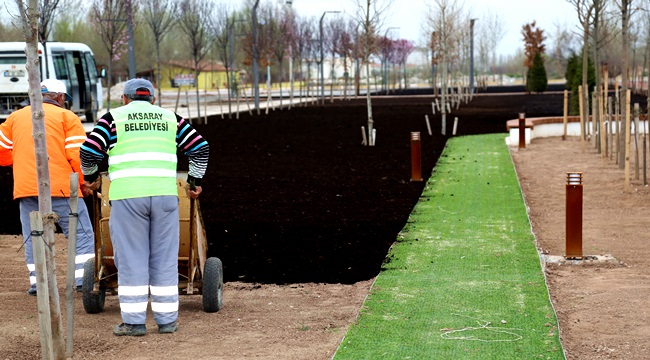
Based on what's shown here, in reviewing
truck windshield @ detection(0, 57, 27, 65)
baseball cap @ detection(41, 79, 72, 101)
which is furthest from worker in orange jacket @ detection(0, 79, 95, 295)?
truck windshield @ detection(0, 57, 27, 65)

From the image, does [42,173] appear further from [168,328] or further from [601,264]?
[601,264]

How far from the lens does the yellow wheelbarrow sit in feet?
23.7

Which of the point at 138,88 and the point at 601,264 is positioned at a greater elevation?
the point at 138,88

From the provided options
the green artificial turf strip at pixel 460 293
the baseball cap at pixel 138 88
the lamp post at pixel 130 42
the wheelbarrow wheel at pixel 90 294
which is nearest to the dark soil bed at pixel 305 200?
the green artificial turf strip at pixel 460 293

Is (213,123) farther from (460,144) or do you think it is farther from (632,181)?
(632,181)

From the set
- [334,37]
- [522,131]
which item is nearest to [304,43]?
[334,37]

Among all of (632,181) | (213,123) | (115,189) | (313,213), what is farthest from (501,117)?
(115,189)

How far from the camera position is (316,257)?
9.68m

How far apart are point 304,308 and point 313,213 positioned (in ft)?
16.1

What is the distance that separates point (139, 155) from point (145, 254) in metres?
0.65

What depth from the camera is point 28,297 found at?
8.11 m

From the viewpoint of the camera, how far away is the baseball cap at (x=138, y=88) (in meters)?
6.89

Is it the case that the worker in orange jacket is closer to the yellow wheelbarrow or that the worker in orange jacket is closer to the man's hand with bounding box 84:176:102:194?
the yellow wheelbarrow

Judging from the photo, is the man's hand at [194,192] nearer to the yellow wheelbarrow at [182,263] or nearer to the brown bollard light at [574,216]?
the yellow wheelbarrow at [182,263]
